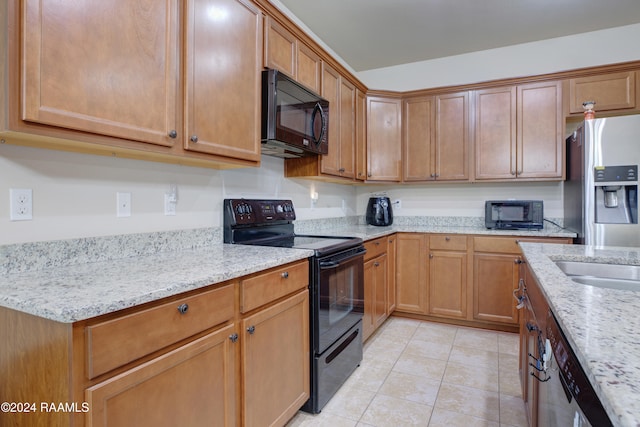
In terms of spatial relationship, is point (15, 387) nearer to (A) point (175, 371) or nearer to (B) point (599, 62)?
(A) point (175, 371)

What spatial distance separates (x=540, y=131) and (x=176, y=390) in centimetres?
335

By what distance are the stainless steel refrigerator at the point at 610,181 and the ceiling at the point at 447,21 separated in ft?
3.31

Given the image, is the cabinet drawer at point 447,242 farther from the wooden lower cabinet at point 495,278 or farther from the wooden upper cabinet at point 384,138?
the wooden upper cabinet at point 384,138

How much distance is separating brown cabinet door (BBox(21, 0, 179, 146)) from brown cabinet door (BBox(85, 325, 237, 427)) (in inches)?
→ 30.5

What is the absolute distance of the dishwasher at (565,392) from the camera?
0.58 metres

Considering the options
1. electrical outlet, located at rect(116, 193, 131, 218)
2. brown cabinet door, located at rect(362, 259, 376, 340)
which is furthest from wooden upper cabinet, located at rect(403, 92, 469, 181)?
electrical outlet, located at rect(116, 193, 131, 218)

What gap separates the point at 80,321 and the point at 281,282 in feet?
2.84

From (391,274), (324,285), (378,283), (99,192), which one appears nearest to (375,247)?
(378,283)

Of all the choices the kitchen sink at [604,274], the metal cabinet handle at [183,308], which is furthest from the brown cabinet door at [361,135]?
the metal cabinet handle at [183,308]

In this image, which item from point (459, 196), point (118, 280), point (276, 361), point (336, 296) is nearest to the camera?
point (118, 280)

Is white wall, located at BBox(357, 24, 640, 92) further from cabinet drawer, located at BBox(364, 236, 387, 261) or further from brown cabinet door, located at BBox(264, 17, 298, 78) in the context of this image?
brown cabinet door, located at BBox(264, 17, 298, 78)

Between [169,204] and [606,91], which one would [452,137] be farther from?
[169,204]

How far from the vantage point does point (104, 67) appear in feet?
3.86

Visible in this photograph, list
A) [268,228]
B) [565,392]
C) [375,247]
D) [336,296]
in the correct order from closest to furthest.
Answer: [565,392] → [336,296] → [268,228] → [375,247]
